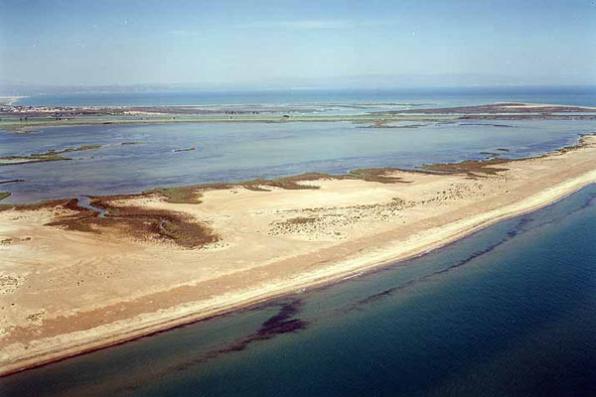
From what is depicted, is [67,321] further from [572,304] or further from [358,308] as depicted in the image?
[572,304]

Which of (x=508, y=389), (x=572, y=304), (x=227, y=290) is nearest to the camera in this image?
(x=508, y=389)

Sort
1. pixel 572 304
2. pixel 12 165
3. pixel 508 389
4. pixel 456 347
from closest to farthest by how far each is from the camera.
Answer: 1. pixel 508 389
2. pixel 456 347
3. pixel 572 304
4. pixel 12 165

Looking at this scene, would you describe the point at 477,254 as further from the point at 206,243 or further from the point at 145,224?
the point at 145,224

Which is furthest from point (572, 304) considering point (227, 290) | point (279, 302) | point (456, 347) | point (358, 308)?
point (227, 290)

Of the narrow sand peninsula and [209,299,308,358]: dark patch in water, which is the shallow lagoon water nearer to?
the narrow sand peninsula

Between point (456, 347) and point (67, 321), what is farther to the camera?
point (67, 321)

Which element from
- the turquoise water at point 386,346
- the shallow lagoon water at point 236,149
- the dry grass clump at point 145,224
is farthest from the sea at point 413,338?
the shallow lagoon water at point 236,149
